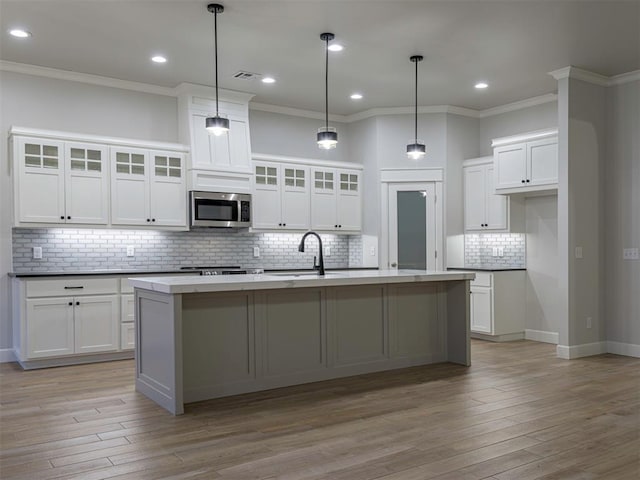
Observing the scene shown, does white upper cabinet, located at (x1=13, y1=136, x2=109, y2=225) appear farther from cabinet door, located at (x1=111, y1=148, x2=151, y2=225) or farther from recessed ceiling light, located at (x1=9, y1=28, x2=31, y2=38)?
recessed ceiling light, located at (x1=9, y1=28, x2=31, y2=38)

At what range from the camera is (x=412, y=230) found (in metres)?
7.91

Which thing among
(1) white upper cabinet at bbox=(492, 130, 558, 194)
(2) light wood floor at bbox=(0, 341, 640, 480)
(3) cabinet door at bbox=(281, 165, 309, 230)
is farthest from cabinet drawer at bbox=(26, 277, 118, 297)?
(1) white upper cabinet at bbox=(492, 130, 558, 194)

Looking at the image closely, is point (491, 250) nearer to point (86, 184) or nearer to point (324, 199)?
point (324, 199)

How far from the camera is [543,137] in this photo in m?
6.74

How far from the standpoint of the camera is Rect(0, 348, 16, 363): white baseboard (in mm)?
5934

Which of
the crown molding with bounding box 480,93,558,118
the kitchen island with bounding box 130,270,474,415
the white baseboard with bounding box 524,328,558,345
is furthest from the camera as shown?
the crown molding with bounding box 480,93,558,118

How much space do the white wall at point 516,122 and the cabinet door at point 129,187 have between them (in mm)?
4731

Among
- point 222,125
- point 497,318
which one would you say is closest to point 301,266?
point 497,318

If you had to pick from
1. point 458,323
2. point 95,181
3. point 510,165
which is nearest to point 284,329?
point 458,323

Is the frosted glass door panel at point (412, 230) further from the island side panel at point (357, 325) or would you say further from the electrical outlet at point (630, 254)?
the island side panel at point (357, 325)

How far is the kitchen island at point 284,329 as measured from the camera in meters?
4.14

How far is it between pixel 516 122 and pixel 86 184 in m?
5.57

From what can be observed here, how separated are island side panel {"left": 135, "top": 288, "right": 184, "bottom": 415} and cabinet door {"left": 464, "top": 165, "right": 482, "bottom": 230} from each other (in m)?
4.91

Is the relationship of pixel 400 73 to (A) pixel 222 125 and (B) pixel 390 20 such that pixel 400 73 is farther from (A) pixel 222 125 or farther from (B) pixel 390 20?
(A) pixel 222 125
